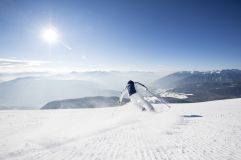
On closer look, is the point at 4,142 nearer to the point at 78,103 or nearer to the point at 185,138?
the point at 185,138

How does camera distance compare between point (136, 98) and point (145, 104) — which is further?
point (145, 104)

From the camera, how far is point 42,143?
1351cm

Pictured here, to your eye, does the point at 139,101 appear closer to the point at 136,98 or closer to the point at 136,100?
the point at 136,100

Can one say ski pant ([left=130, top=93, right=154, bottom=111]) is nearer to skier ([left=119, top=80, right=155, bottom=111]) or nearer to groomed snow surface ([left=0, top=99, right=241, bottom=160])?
skier ([left=119, top=80, right=155, bottom=111])

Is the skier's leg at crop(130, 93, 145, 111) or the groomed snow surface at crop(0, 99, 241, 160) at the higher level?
the skier's leg at crop(130, 93, 145, 111)

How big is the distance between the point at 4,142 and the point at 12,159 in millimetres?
4465

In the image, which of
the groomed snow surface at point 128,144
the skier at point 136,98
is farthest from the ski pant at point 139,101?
the groomed snow surface at point 128,144

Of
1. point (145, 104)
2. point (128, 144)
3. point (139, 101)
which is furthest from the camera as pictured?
point (145, 104)

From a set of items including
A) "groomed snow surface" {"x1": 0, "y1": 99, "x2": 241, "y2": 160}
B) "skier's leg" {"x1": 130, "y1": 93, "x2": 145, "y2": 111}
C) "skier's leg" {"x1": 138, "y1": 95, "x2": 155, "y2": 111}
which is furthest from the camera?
"skier's leg" {"x1": 130, "y1": 93, "x2": 145, "y2": 111}

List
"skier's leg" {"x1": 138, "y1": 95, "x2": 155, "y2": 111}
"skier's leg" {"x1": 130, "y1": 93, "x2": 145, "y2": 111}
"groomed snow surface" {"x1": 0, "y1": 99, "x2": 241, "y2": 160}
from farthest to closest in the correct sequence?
"skier's leg" {"x1": 130, "y1": 93, "x2": 145, "y2": 111} → "skier's leg" {"x1": 138, "y1": 95, "x2": 155, "y2": 111} → "groomed snow surface" {"x1": 0, "y1": 99, "x2": 241, "y2": 160}

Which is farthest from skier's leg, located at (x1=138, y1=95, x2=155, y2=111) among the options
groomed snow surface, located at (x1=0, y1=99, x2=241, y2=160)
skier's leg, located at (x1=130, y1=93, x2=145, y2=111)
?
groomed snow surface, located at (x1=0, y1=99, x2=241, y2=160)

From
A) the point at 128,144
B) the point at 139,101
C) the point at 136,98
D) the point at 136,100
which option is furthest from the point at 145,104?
the point at 128,144

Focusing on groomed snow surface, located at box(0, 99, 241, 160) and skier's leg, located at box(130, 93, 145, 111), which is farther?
skier's leg, located at box(130, 93, 145, 111)

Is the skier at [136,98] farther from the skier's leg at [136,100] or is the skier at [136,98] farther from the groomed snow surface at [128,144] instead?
the groomed snow surface at [128,144]
